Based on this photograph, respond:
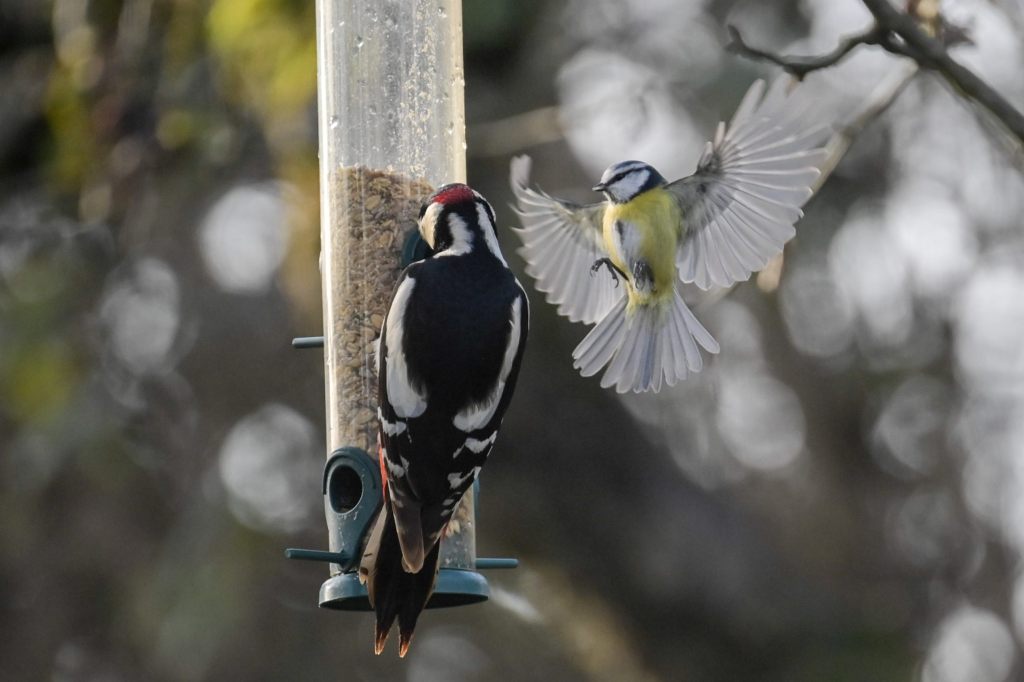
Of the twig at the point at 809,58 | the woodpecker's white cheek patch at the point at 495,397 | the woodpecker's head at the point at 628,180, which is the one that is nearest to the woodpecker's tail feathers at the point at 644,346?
the woodpecker's head at the point at 628,180

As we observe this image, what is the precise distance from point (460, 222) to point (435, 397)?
528 mm

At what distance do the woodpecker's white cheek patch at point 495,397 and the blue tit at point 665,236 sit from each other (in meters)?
0.42

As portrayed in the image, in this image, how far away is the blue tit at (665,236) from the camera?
521 centimetres

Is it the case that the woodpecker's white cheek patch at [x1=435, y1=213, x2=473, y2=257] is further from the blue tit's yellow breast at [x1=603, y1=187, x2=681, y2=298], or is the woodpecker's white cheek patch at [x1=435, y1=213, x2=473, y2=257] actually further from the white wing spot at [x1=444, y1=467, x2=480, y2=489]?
the blue tit's yellow breast at [x1=603, y1=187, x2=681, y2=298]

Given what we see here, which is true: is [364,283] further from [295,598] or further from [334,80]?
[295,598]

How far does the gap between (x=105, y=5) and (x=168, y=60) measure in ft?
1.03

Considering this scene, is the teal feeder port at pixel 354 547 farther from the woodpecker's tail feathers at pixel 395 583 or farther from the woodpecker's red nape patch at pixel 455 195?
the woodpecker's red nape patch at pixel 455 195

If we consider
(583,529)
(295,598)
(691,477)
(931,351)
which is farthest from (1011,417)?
(295,598)

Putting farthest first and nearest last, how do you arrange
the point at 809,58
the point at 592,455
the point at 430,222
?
the point at 592,455
the point at 430,222
the point at 809,58

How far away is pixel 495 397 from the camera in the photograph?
4.90 metres

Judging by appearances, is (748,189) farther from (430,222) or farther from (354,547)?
(354,547)

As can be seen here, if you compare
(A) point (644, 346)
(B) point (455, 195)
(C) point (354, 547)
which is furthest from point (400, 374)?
(A) point (644, 346)

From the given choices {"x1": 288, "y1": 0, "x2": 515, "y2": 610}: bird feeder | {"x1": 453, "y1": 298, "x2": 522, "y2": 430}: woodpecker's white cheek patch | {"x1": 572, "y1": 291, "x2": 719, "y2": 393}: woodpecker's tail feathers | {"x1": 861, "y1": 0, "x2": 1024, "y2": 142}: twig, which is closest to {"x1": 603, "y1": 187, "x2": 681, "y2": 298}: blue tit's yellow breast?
{"x1": 572, "y1": 291, "x2": 719, "y2": 393}: woodpecker's tail feathers

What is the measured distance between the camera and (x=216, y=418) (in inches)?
493
